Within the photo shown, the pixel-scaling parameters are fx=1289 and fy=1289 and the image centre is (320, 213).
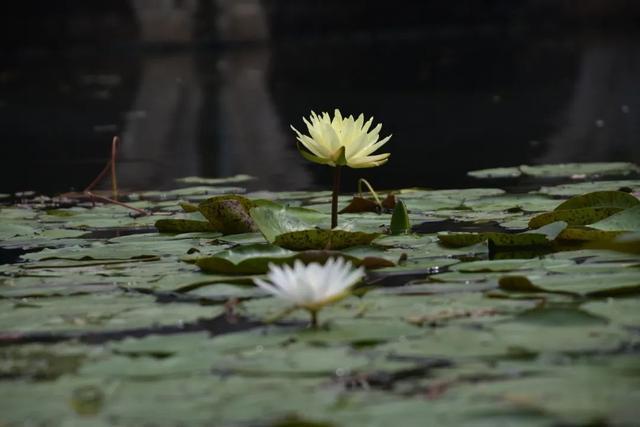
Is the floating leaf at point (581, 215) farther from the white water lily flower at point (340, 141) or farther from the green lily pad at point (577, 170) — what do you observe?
the green lily pad at point (577, 170)

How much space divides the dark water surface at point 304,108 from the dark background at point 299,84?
0.01 m

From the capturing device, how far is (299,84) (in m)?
8.05

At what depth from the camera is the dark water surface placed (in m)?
4.07

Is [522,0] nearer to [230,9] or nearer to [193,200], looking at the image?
[230,9]

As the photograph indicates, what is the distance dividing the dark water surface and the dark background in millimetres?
15

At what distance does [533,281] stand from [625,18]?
14219 mm

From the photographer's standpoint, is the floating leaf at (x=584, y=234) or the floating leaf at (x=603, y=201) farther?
the floating leaf at (x=603, y=201)

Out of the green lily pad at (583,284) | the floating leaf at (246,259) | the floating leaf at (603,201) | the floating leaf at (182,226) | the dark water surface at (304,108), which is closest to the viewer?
the green lily pad at (583,284)

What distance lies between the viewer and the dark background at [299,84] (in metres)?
4.27

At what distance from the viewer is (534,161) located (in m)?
3.97

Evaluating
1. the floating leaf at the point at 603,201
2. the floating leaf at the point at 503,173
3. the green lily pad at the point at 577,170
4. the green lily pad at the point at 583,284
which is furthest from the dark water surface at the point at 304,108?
the green lily pad at the point at 583,284

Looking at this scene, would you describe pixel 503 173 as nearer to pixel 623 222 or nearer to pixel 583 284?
pixel 623 222

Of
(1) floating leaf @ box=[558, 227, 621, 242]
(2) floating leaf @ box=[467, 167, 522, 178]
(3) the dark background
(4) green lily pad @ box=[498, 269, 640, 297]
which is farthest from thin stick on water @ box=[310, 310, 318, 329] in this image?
(3) the dark background

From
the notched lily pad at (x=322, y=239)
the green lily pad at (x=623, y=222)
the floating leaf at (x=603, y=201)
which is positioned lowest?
the notched lily pad at (x=322, y=239)
